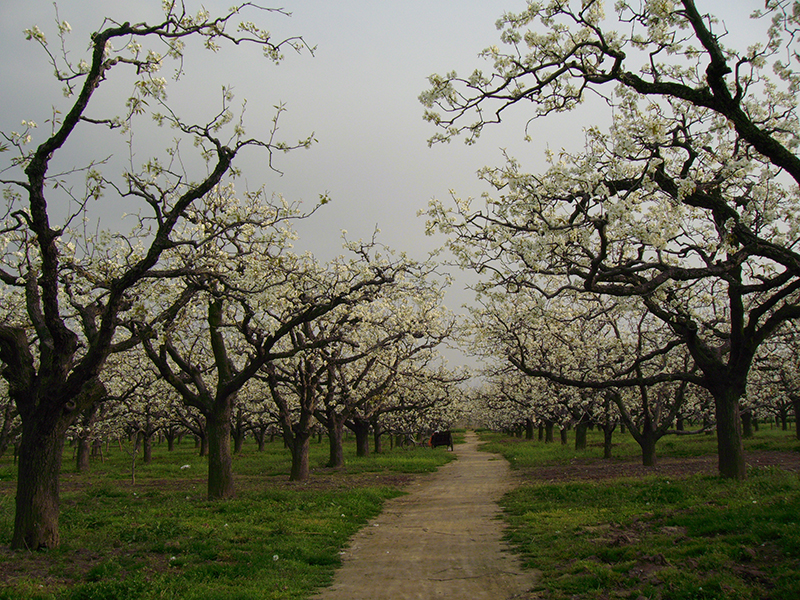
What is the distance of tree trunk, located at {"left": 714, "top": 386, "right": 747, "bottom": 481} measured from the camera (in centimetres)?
1417

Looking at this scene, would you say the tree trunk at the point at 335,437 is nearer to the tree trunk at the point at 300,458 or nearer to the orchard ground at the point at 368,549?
the tree trunk at the point at 300,458

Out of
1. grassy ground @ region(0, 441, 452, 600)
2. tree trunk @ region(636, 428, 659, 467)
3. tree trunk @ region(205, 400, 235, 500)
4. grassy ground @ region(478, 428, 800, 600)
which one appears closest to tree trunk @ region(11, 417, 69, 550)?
grassy ground @ region(0, 441, 452, 600)

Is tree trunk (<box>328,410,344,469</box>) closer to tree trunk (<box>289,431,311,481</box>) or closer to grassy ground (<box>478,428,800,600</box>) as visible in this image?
tree trunk (<box>289,431,311,481</box>)

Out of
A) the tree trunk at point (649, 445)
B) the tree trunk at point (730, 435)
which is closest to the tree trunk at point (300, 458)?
the tree trunk at point (649, 445)

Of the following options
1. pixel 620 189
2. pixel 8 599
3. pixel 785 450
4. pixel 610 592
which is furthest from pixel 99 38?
pixel 785 450

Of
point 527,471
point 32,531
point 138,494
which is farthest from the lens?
point 527,471

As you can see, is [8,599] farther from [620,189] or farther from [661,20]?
[620,189]

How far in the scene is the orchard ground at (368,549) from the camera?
7352 mm

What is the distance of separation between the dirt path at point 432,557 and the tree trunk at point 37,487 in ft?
17.5

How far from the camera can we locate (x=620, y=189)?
11.9m

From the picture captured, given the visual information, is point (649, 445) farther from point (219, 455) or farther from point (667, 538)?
point (219, 455)

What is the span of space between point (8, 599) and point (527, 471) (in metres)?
23.2

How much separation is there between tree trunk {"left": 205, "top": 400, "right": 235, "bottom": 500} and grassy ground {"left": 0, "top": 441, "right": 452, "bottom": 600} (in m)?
0.68

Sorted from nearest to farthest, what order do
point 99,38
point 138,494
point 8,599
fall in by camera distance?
point 8,599 < point 99,38 < point 138,494
